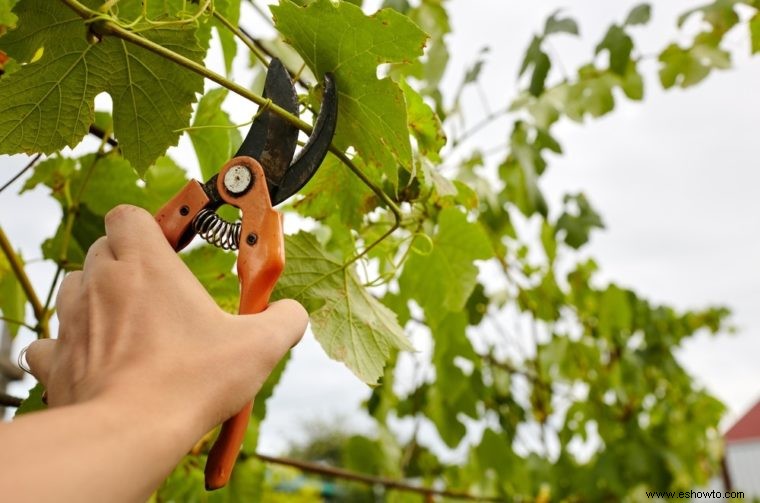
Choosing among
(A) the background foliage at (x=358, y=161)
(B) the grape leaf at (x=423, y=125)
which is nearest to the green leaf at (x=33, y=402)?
(A) the background foliage at (x=358, y=161)

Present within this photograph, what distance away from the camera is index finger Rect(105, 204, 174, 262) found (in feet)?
1.78

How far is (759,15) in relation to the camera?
1.55m

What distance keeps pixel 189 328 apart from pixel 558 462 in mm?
2710

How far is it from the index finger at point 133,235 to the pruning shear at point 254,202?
7cm

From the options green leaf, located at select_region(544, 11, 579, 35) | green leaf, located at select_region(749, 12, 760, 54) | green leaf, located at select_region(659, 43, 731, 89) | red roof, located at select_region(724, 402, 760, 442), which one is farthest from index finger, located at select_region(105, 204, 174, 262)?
red roof, located at select_region(724, 402, 760, 442)

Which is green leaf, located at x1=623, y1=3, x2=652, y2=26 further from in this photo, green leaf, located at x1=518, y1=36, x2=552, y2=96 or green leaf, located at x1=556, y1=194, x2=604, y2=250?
green leaf, located at x1=556, y1=194, x2=604, y2=250

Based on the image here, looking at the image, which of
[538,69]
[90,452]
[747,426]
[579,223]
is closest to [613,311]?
[579,223]

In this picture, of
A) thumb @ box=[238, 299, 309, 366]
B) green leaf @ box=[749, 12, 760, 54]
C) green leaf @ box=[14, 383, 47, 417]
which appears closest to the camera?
thumb @ box=[238, 299, 309, 366]

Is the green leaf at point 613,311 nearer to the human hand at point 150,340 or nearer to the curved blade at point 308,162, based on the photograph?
the curved blade at point 308,162

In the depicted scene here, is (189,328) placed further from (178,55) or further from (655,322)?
(655,322)

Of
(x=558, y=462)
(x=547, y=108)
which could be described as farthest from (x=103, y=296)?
(x=558, y=462)

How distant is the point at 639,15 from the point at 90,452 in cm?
199

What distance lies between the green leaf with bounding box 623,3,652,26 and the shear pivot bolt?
164cm

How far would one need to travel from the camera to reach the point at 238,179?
0.68 metres
